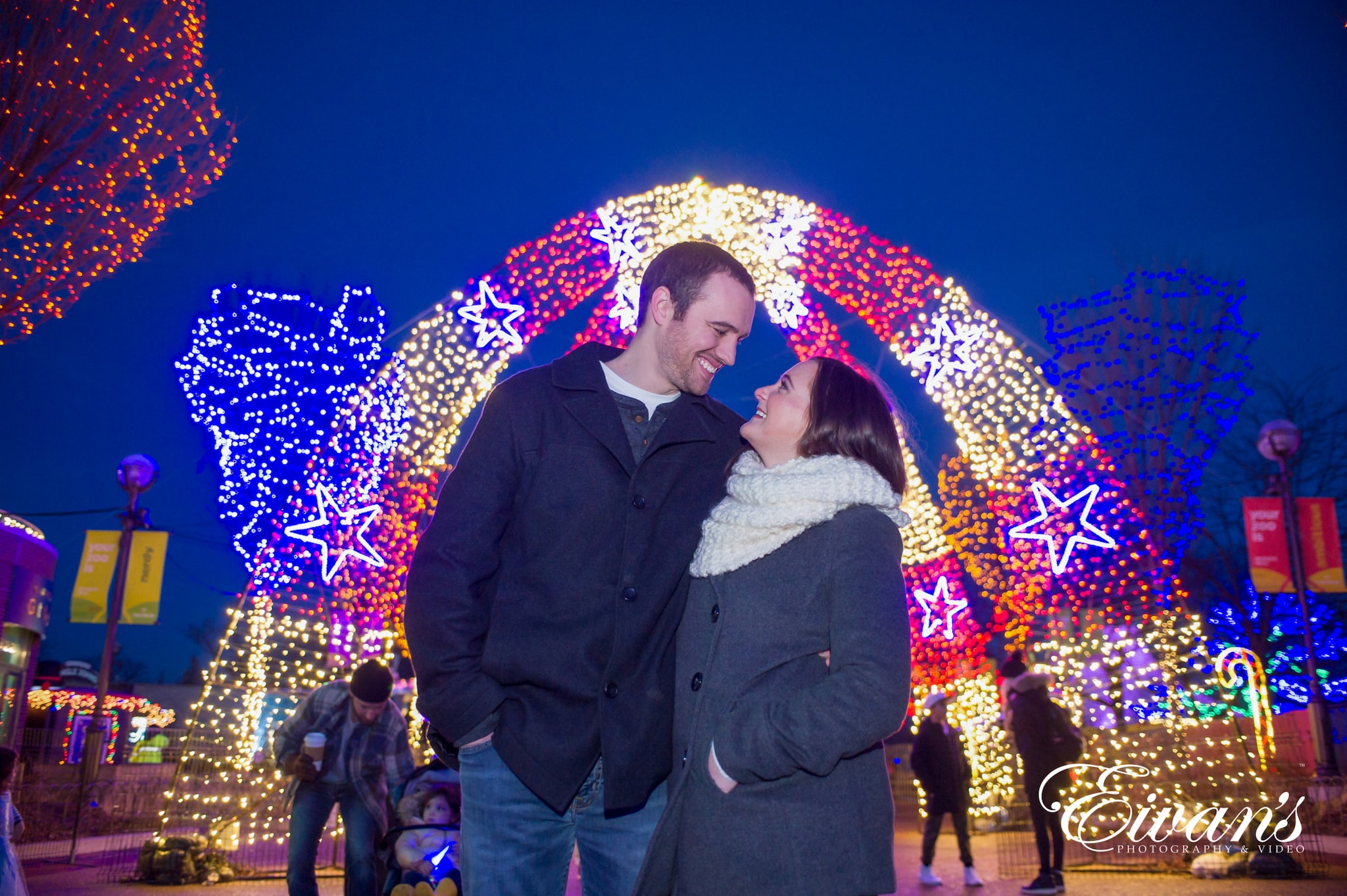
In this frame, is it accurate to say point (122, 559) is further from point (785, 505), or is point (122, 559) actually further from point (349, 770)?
point (785, 505)

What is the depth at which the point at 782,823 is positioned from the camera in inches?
81.7

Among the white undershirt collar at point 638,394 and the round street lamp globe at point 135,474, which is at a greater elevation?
the round street lamp globe at point 135,474

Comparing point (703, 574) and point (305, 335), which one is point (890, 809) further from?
point (305, 335)

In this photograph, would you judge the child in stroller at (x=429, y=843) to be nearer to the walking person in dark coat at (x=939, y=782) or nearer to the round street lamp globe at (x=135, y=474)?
the walking person in dark coat at (x=939, y=782)

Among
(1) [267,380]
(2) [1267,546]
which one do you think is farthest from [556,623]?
(1) [267,380]

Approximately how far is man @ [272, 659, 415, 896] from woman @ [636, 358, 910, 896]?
13.5 feet

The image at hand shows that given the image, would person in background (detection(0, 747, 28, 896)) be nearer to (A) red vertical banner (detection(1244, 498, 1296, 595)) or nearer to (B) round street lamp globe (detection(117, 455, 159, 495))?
(B) round street lamp globe (detection(117, 455, 159, 495))

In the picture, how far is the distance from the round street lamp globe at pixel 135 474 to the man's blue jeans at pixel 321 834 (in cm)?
926

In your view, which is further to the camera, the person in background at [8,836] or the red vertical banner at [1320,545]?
the red vertical banner at [1320,545]

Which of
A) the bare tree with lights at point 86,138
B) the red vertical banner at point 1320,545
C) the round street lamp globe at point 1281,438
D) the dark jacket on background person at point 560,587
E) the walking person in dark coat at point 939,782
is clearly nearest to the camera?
the dark jacket on background person at point 560,587

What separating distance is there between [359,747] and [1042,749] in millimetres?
5763

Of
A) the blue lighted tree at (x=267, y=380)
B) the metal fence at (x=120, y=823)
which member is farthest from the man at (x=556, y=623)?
the blue lighted tree at (x=267, y=380)

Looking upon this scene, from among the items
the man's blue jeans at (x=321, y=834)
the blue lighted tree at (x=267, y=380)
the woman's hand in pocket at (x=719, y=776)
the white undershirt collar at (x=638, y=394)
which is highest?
the blue lighted tree at (x=267, y=380)

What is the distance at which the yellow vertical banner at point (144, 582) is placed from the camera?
49.5 ft
